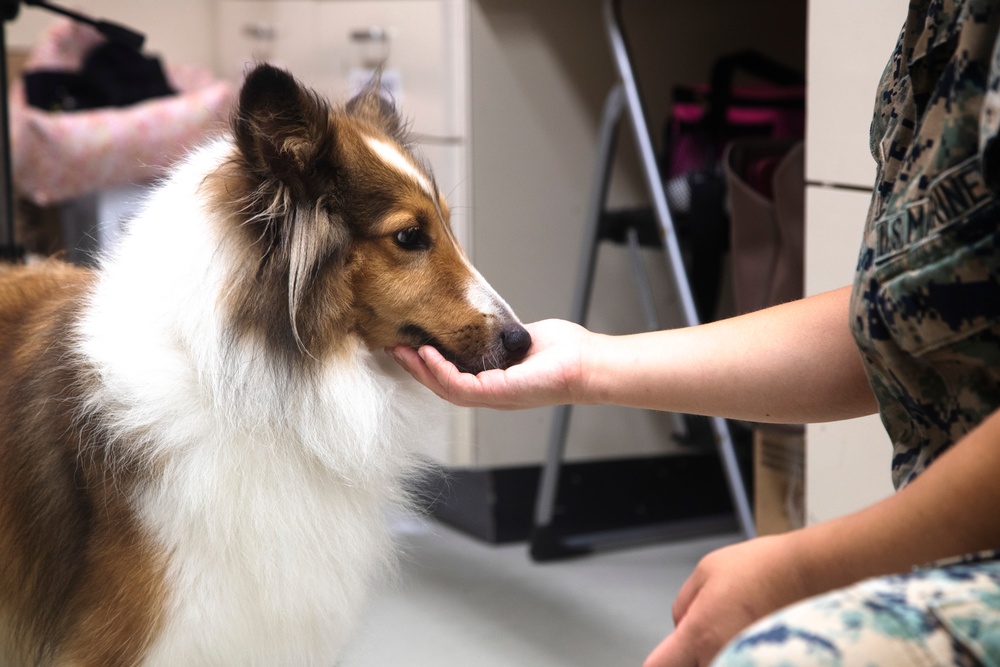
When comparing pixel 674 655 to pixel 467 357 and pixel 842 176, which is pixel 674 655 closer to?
pixel 467 357

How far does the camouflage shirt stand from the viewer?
29.9 inches

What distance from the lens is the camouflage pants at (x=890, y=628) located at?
61cm

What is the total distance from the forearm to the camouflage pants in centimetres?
41

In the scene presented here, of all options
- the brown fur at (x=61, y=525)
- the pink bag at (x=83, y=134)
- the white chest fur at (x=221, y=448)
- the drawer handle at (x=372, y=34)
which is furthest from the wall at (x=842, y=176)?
the pink bag at (x=83, y=134)

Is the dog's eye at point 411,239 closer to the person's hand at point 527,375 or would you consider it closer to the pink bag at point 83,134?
the person's hand at point 527,375

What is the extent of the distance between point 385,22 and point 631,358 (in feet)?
6.52

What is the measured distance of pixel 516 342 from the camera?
135 cm

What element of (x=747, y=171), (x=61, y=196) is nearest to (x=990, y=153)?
(x=747, y=171)

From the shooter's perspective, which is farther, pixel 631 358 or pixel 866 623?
pixel 631 358

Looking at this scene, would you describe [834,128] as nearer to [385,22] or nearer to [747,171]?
[747,171]

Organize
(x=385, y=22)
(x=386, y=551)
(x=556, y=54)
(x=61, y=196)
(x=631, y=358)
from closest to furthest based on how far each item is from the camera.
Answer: (x=631, y=358)
(x=386, y=551)
(x=556, y=54)
(x=385, y=22)
(x=61, y=196)

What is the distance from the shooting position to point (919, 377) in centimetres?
84

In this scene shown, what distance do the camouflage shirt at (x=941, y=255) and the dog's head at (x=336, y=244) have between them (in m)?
0.58

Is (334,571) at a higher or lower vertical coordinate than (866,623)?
lower
